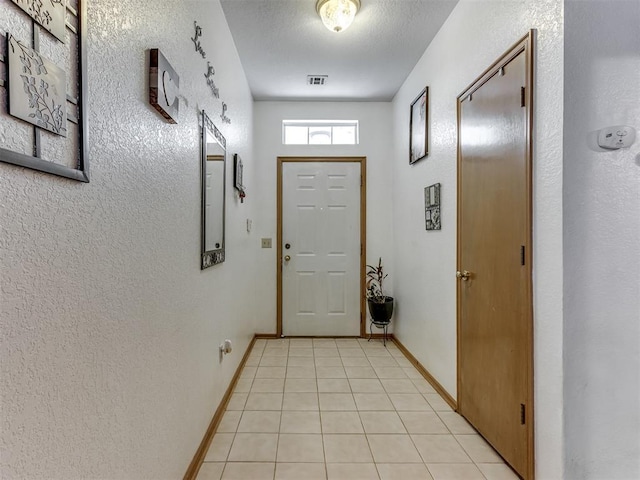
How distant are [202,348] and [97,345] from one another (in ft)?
3.00

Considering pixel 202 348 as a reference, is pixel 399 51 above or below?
above

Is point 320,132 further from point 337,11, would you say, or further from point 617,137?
point 617,137

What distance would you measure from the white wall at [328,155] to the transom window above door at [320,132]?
0.08 metres

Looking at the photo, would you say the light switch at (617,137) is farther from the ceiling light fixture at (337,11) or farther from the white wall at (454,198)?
the ceiling light fixture at (337,11)

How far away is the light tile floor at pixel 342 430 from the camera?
1.61 meters

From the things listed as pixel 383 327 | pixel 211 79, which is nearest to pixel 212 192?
pixel 211 79

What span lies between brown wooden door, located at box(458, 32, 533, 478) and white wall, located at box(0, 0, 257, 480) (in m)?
1.50

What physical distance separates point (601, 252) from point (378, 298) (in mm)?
2325

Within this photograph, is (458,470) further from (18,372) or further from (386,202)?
(386,202)

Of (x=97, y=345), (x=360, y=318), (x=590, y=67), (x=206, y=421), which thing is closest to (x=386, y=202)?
(x=360, y=318)

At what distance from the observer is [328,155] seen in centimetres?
370

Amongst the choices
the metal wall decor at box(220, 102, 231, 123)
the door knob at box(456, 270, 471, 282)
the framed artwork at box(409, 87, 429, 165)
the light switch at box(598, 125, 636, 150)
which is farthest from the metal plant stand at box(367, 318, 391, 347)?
the light switch at box(598, 125, 636, 150)

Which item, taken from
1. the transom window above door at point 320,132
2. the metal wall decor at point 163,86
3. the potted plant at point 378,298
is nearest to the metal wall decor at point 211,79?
the metal wall decor at point 163,86

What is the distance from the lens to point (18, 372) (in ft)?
2.05
